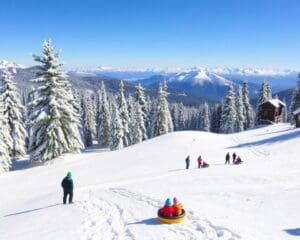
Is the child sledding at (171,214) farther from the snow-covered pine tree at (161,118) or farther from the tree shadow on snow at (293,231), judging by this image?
the snow-covered pine tree at (161,118)

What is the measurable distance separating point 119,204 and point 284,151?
2349cm

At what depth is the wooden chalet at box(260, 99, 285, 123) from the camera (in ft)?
204

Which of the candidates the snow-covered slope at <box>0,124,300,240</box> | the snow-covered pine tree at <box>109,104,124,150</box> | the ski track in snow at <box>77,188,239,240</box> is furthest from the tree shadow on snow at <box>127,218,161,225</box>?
the snow-covered pine tree at <box>109,104,124,150</box>

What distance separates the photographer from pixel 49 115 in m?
36.5

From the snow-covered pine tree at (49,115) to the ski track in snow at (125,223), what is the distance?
779 inches

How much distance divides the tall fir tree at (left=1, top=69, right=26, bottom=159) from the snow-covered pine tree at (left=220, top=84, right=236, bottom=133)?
43021 mm

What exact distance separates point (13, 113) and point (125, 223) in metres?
41.1

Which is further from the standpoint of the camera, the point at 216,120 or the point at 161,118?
the point at 216,120

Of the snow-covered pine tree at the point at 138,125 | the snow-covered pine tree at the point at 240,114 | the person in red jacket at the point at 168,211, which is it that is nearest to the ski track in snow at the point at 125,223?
the person in red jacket at the point at 168,211

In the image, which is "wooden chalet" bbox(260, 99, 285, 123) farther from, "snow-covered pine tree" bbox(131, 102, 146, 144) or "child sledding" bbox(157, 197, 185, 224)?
"child sledding" bbox(157, 197, 185, 224)

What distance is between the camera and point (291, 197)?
49.1 ft

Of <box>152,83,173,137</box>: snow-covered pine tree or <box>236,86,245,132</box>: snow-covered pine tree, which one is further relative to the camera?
<box>236,86,245,132</box>: snow-covered pine tree

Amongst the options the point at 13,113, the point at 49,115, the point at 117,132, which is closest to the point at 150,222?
the point at 49,115

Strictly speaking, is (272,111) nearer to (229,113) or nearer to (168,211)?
(229,113)
